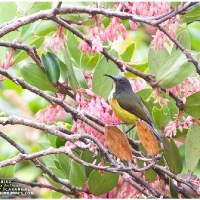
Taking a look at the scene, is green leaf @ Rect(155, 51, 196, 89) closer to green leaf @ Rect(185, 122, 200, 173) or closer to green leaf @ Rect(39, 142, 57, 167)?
green leaf @ Rect(185, 122, 200, 173)

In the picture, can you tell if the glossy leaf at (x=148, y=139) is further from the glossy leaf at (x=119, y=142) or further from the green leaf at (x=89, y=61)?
the green leaf at (x=89, y=61)

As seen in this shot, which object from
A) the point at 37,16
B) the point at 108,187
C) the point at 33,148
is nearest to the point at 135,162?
the point at 108,187

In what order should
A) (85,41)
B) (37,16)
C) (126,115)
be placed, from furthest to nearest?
1. (126,115)
2. (85,41)
3. (37,16)

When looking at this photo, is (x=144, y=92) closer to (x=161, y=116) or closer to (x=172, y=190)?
(x=161, y=116)

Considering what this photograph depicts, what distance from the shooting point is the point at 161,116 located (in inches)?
71.6

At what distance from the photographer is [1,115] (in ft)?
5.41

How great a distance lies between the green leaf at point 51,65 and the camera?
182 centimetres

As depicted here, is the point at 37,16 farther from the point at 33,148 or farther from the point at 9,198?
the point at 33,148

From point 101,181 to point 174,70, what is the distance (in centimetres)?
43

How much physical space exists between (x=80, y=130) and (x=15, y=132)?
2127 mm

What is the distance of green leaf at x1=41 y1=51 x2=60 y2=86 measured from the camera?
1815mm

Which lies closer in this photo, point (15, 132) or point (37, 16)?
point (37, 16)

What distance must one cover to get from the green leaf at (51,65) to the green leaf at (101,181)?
362mm

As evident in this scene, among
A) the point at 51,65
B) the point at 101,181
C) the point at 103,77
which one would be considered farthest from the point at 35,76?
the point at 101,181
